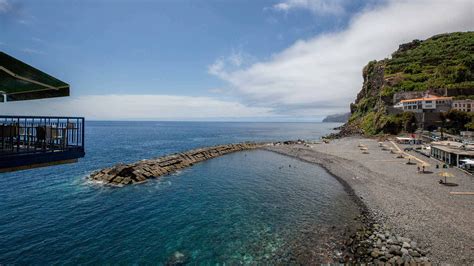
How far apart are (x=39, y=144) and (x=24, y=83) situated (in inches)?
213

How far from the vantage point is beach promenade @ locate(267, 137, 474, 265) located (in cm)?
1606

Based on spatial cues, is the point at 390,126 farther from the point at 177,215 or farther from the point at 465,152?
the point at 177,215

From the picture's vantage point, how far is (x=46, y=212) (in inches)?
926

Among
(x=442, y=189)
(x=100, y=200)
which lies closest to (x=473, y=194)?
(x=442, y=189)

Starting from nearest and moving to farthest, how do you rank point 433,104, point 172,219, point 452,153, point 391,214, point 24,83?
point 24,83 < point 391,214 < point 172,219 < point 452,153 < point 433,104

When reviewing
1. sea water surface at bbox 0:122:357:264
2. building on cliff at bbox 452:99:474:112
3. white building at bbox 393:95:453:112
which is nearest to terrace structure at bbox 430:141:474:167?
sea water surface at bbox 0:122:357:264

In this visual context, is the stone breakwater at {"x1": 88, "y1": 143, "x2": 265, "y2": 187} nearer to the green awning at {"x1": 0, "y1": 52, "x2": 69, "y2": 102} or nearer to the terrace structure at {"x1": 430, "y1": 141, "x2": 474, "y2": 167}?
the green awning at {"x1": 0, "y1": 52, "x2": 69, "y2": 102}

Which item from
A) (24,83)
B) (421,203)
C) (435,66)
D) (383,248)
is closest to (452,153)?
(421,203)

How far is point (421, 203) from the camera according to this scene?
75.5 ft

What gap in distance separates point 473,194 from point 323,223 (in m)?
17.6

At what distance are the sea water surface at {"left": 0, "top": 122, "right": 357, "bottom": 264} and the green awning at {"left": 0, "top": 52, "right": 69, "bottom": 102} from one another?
10.6 meters

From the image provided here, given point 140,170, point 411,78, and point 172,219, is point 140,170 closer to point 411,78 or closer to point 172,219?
point 172,219

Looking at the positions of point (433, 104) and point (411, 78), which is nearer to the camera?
point (433, 104)

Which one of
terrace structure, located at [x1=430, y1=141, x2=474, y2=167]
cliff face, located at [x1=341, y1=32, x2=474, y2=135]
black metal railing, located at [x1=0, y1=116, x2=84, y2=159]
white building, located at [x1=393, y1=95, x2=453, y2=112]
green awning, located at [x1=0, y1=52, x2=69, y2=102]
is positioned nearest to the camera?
green awning, located at [x1=0, y1=52, x2=69, y2=102]
